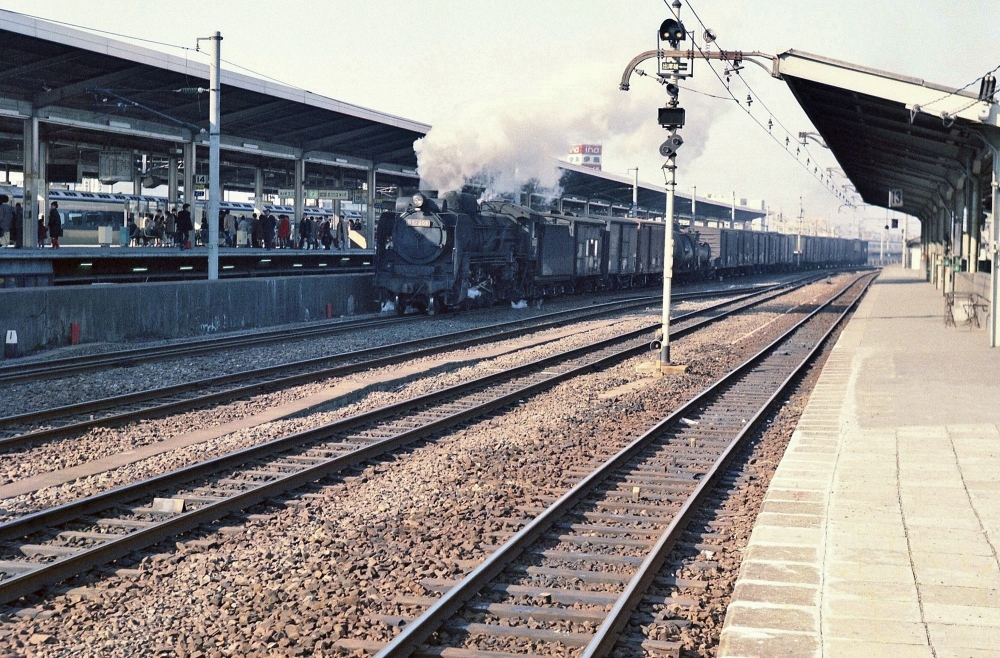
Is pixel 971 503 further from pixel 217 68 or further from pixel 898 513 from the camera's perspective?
pixel 217 68

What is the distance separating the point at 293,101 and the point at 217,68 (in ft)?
14.2

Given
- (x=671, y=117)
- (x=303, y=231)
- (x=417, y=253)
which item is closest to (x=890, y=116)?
(x=671, y=117)

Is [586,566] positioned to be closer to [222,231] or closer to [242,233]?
[222,231]

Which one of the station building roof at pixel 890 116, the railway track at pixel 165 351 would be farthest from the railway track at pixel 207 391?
the station building roof at pixel 890 116

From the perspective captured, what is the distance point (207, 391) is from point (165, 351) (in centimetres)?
426

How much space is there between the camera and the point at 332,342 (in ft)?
64.3

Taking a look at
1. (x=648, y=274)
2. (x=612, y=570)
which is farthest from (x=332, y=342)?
(x=648, y=274)

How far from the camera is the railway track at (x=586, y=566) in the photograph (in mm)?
5312

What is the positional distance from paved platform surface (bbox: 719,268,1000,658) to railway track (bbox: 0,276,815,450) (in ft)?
22.4

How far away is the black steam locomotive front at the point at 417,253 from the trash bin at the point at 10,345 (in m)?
10.9

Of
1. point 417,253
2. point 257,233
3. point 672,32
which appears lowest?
point 417,253

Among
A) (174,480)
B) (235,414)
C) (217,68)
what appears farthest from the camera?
(217,68)

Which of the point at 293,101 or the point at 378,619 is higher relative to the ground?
the point at 293,101

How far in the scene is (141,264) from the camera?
2855 centimetres
